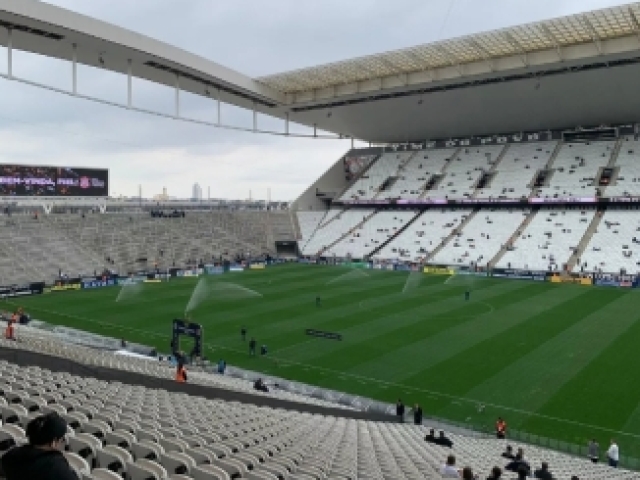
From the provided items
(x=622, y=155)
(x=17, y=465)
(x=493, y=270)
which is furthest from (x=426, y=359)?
(x=622, y=155)

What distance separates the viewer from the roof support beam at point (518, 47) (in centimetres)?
5072

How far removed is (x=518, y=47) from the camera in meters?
53.3

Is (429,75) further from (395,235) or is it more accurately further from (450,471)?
(450,471)

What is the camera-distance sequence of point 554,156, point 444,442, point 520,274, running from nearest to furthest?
point 444,442
point 520,274
point 554,156

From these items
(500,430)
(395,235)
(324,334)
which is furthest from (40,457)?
(395,235)

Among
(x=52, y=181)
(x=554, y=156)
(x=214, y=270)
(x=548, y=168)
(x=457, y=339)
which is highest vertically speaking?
(x=554, y=156)

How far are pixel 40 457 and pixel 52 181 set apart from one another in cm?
6431

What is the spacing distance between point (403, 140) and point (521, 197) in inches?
1005

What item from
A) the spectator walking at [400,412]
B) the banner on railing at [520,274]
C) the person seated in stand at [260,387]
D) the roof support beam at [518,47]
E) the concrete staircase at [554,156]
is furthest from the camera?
the concrete staircase at [554,156]

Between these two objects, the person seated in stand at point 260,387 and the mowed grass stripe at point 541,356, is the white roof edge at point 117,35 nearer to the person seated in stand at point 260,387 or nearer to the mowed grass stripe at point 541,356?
the person seated in stand at point 260,387

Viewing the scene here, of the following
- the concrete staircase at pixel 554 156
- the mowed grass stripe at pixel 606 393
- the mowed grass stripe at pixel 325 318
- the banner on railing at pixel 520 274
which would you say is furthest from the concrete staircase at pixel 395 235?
the mowed grass stripe at pixel 606 393

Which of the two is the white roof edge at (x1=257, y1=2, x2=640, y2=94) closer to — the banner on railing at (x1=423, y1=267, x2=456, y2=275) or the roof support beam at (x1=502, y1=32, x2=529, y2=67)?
the roof support beam at (x1=502, y1=32, x2=529, y2=67)

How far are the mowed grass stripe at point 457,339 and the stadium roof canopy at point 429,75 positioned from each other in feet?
75.0

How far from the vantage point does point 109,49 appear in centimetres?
4762
